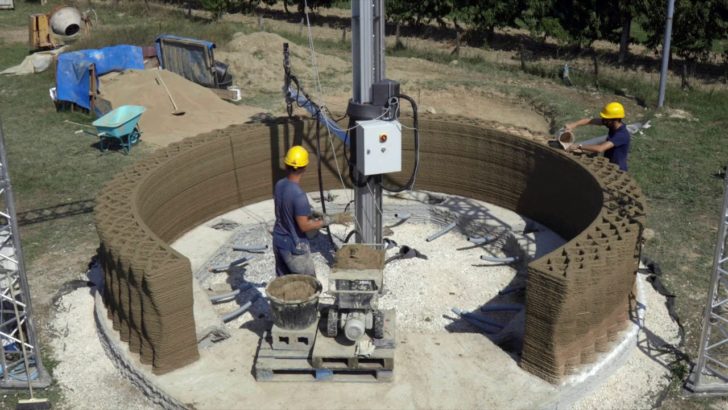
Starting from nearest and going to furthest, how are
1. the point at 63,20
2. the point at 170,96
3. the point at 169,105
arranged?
the point at 169,105, the point at 170,96, the point at 63,20

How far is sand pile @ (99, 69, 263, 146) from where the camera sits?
17.2 m

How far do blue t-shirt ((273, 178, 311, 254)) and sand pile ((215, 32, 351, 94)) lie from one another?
13.3m

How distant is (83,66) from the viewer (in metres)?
18.7

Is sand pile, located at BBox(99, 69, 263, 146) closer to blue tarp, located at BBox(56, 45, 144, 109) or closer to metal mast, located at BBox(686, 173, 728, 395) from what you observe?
blue tarp, located at BBox(56, 45, 144, 109)

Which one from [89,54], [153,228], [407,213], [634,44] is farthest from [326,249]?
[634,44]

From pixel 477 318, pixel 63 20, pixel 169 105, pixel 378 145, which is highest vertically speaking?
pixel 378 145

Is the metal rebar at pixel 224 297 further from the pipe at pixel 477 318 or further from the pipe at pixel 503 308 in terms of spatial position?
the pipe at pixel 503 308

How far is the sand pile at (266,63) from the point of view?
21844 mm

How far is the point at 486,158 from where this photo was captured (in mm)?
12250

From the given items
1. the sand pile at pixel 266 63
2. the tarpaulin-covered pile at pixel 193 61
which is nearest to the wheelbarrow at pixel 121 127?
the tarpaulin-covered pile at pixel 193 61

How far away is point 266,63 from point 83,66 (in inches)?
229

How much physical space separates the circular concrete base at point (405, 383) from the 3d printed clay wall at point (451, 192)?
0.18 m

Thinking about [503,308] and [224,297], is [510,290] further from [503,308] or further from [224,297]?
[224,297]

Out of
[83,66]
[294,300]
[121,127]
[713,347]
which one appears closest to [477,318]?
[713,347]
